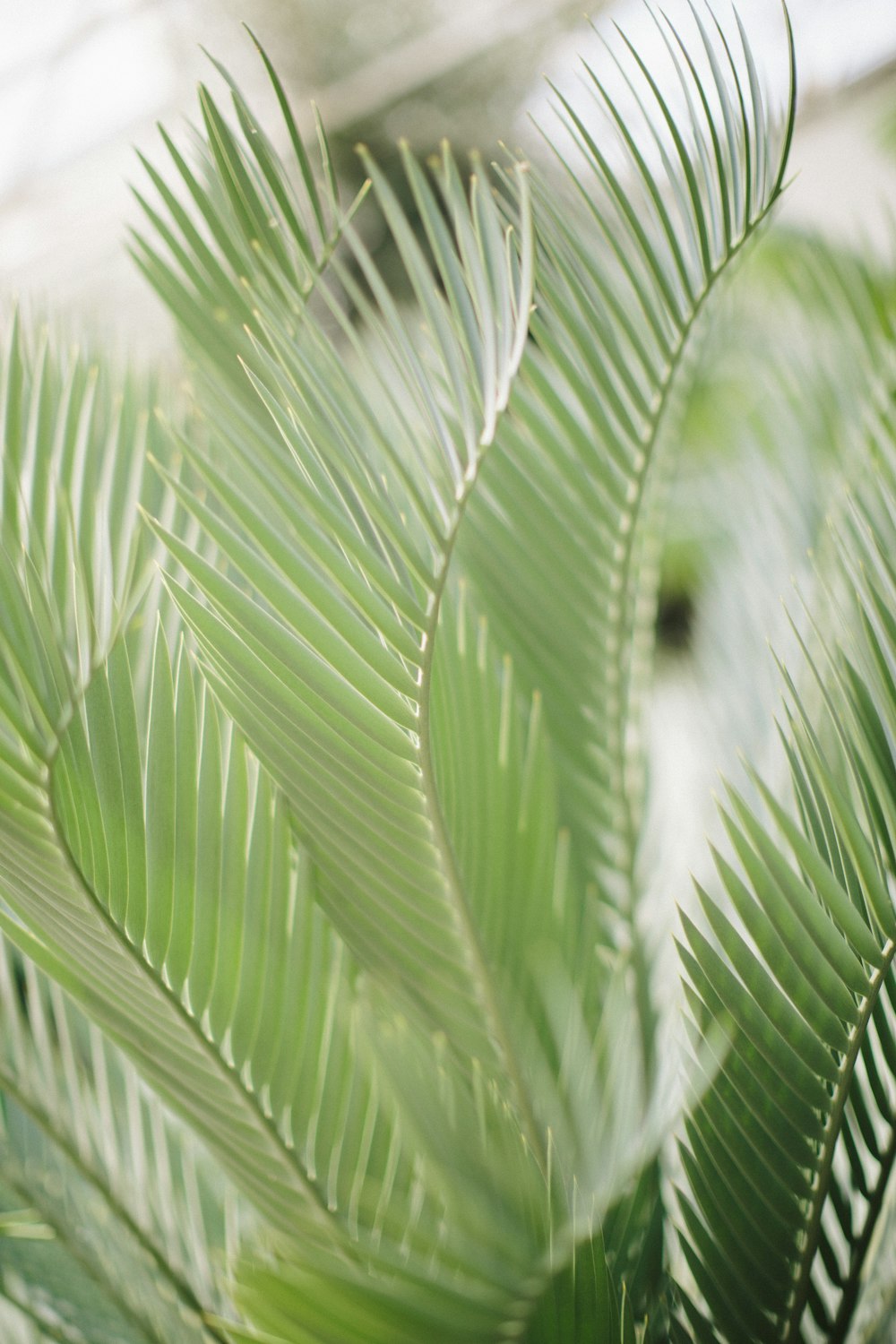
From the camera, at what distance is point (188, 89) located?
11.0ft

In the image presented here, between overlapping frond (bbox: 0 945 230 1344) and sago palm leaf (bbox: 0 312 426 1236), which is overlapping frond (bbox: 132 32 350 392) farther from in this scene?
overlapping frond (bbox: 0 945 230 1344)

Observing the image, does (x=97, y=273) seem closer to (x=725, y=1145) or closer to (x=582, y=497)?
(x=582, y=497)

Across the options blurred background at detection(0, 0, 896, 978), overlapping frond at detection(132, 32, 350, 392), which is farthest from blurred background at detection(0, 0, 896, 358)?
overlapping frond at detection(132, 32, 350, 392)

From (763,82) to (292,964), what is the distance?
1.83ft

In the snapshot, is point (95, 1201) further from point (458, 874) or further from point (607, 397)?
point (607, 397)

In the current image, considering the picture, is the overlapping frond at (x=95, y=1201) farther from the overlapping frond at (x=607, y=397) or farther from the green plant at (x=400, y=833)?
the overlapping frond at (x=607, y=397)

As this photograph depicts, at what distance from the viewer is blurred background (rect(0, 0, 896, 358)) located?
117 inches

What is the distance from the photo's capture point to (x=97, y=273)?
388cm

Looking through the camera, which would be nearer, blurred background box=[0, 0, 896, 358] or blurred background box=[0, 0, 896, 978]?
blurred background box=[0, 0, 896, 978]

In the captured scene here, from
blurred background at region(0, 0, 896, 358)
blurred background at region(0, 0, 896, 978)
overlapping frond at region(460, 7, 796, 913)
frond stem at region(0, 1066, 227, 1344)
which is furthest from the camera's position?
blurred background at region(0, 0, 896, 358)

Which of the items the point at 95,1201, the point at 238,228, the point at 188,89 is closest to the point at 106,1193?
the point at 95,1201

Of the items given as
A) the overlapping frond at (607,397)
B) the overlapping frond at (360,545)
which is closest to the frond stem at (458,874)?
the overlapping frond at (360,545)

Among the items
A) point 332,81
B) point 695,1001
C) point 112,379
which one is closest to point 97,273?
point 332,81

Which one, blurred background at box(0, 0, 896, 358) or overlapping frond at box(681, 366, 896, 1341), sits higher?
blurred background at box(0, 0, 896, 358)
